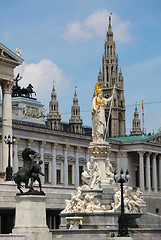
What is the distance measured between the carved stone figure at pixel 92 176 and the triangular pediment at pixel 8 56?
2324cm

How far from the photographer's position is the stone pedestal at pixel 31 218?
30.0 m

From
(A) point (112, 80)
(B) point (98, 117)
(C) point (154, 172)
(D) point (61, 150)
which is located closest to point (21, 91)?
(D) point (61, 150)

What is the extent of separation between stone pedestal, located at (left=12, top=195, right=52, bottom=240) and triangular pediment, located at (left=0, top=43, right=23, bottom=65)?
117 feet

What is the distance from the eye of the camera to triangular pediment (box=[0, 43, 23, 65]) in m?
64.6

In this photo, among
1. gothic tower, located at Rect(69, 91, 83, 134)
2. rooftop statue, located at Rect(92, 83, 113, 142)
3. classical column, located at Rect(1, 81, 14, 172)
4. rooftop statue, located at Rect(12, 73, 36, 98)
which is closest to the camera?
rooftop statue, located at Rect(92, 83, 113, 142)

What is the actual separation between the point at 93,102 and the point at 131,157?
63.1m

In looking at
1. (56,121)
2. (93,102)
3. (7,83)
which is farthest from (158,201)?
(56,121)

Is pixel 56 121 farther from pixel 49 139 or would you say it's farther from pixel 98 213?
pixel 98 213

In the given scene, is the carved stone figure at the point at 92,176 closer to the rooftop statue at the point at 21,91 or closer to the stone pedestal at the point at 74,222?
the stone pedestal at the point at 74,222

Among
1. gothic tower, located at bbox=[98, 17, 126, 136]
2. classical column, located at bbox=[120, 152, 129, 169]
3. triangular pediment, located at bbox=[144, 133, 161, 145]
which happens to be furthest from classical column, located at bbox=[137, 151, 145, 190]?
gothic tower, located at bbox=[98, 17, 126, 136]

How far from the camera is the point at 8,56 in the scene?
66.0 metres

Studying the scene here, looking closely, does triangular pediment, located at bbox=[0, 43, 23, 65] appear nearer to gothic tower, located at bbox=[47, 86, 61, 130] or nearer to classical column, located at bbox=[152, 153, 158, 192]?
classical column, located at bbox=[152, 153, 158, 192]

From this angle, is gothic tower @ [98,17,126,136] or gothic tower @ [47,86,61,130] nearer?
gothic tower @ [47,86,61,130]

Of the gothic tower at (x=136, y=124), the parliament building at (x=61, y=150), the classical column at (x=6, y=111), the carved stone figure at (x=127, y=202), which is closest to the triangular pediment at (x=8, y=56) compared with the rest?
the parliament building at (x=61, y=150)
